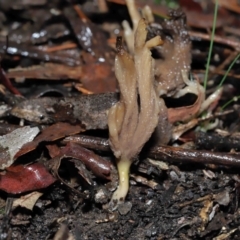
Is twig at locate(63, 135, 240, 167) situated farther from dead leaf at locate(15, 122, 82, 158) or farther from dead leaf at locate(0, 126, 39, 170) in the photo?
dead leaf at locate(0, 126, 39, 170)

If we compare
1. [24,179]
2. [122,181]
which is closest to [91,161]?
[122,181]

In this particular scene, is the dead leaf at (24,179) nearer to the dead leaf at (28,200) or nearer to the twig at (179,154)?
the dead leaf at (28,200)

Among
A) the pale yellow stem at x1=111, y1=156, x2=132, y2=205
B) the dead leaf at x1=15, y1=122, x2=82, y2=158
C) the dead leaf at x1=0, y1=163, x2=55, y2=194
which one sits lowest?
the pale yellow stem at x1=111, y1=156, x2=132, y2=205

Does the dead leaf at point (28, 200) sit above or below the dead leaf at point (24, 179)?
below

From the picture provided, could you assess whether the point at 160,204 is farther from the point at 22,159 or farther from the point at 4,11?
the point at 4,11

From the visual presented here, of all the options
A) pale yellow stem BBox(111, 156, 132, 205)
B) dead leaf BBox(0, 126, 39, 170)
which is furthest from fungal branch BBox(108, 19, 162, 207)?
dead leaf BBox(0, 126, 39, 170)

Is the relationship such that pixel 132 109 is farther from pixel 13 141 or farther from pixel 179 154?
pixel 13 141

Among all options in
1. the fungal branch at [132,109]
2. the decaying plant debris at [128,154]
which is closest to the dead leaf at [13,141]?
the decaying plant debris at [128,154]

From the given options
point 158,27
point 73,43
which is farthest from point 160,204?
point 73,43
